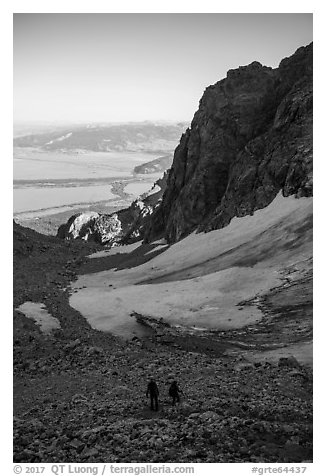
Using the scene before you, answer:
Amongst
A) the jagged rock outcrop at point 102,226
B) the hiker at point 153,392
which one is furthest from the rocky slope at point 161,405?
the jagged rock outcrop at point 102,226

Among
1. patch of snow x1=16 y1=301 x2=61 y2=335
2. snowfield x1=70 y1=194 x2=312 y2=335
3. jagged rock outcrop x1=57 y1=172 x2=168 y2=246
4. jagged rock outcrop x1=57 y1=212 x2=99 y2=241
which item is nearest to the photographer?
snowfield x1=70 y1=194 x2=312 y2=335

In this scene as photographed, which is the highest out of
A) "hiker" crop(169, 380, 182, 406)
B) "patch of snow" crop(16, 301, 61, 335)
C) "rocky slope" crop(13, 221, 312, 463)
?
"hiker" crop(169, 380, 182, 406)

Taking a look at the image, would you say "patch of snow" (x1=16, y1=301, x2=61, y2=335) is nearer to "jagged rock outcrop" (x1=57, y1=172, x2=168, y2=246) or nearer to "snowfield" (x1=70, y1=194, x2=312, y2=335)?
"snowfield" (x1=70, y1=194, x2=312, y2=335)

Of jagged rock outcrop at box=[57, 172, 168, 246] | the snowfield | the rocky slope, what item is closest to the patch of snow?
the snowfield

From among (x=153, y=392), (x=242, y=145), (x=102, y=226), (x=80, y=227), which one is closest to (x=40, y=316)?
(x=153, y=392)

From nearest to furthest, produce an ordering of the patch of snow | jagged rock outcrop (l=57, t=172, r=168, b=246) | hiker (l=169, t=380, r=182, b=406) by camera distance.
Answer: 1. hiker (l=169, t=380, r=182, b=406)
2. the patch of snow
3. jagged rock outcrop (l=57, t=172, r=168, b=246)
